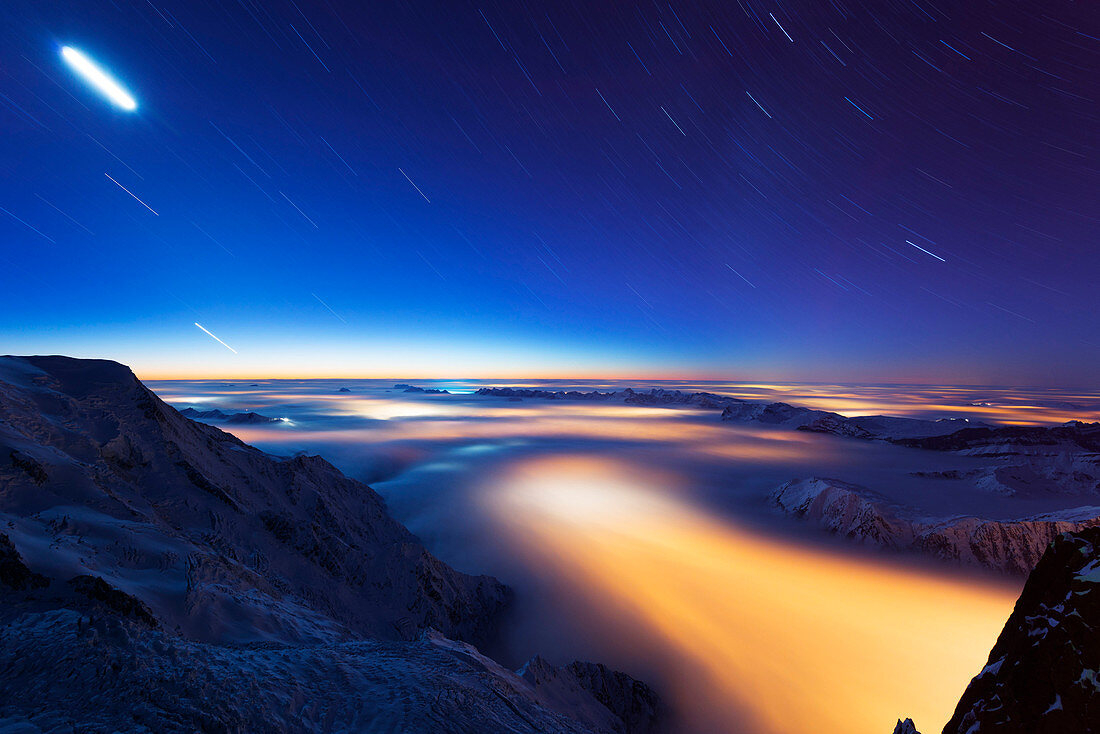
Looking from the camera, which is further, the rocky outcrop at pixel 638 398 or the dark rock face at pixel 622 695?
the rocky outcrop at pixel 638 398

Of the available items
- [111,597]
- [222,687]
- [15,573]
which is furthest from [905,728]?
[15,573]

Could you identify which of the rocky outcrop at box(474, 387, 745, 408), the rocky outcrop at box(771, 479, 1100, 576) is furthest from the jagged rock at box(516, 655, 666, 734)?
the rocky outcrop at box(474, 387, 745, 408)

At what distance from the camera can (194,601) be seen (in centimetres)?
485

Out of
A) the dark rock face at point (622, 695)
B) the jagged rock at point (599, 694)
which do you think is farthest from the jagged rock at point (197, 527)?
the dark rock face at point (622, 695)

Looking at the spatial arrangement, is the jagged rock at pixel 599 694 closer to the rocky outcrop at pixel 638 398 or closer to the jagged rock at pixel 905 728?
the jagged rock at pixel 905 728

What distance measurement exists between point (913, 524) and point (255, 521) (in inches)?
1146

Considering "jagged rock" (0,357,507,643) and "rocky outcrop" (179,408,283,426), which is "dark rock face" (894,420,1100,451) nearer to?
"jagged rock" (0,357,507,643)

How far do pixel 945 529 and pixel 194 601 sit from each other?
1123 inches

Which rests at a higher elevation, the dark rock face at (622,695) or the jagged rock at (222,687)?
the jagged rock at (222,687)

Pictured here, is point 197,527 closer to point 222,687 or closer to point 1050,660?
point 222,687

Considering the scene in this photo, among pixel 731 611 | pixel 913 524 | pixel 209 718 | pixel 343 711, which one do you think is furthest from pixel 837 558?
pixel 209 718

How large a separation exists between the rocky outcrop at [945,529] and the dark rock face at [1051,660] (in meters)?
20.4

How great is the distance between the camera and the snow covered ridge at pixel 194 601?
3152 millimetres

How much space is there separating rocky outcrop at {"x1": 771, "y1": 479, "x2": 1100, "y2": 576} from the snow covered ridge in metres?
18.8
